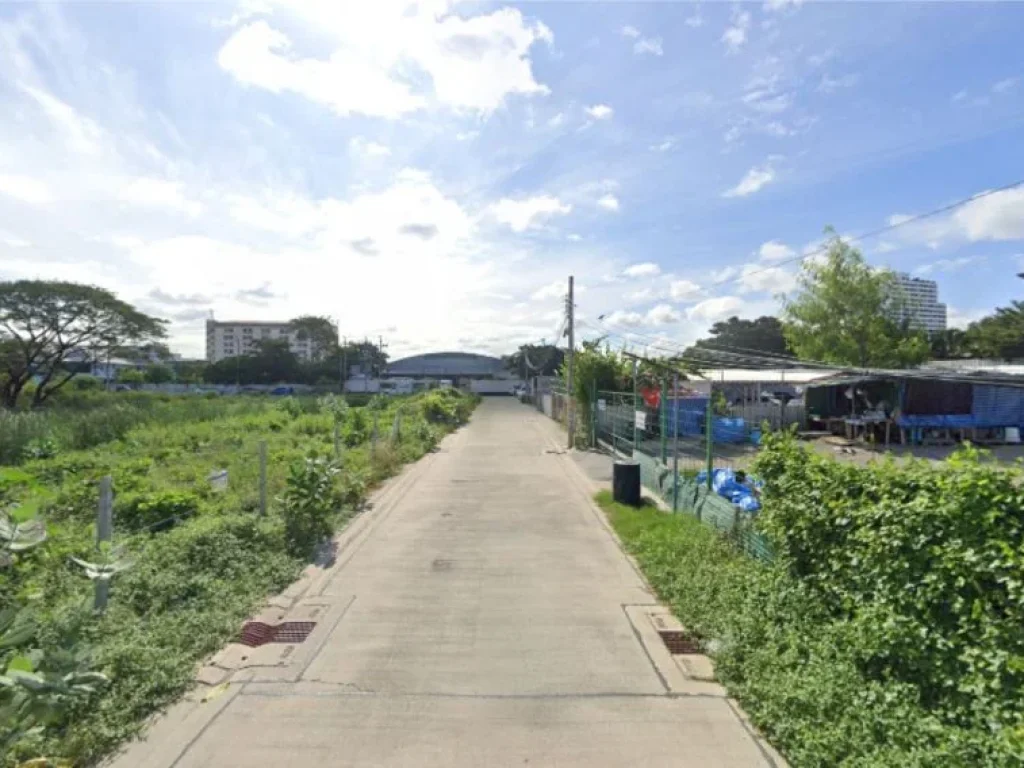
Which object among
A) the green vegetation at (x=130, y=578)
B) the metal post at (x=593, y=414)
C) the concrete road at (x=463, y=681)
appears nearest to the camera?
the green vegetation at (x=130, y=578)

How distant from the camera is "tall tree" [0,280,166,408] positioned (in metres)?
36.7

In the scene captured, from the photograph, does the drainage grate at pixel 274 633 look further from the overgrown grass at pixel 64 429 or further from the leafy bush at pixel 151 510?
the overgrown grass at pixel 64 429

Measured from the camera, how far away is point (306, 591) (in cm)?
644

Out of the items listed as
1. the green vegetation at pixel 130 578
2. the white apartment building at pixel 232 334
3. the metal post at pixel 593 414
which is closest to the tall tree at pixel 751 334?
the metal post at pixel 593 414

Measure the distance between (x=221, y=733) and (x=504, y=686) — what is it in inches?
72.7

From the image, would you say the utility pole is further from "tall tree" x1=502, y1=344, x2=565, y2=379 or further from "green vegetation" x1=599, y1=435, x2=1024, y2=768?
"tall tree" x1=502, y1=344, x2=565, y2=379

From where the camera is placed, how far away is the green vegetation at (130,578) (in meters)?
2.61

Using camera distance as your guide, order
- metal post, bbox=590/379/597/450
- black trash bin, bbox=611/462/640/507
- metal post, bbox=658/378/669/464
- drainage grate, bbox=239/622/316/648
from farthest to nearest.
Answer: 1. metal post, bbox=590/379/597/450
2. black trash bin, bbox=611/462/640/507
3. metal post, bbox=658/378/669/464
4. drainage grate, bbox=239/622/316/648

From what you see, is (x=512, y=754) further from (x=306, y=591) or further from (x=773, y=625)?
(x=306, y=591)

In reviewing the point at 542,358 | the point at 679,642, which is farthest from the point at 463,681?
the point at 542,358

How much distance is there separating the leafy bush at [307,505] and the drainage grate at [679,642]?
4864 mm

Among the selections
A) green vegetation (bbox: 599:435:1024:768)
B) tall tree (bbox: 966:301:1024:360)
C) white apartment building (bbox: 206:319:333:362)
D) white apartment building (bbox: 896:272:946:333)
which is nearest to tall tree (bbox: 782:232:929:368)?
white apartment building (bbox: 896:272:946:333)

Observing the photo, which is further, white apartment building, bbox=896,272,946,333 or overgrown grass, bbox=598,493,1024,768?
white apartment building, bbox=896,272,946,333

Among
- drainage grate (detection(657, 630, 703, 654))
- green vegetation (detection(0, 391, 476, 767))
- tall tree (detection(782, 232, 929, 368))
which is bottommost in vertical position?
drainage grate (detection(657, 630, 703, 654))
